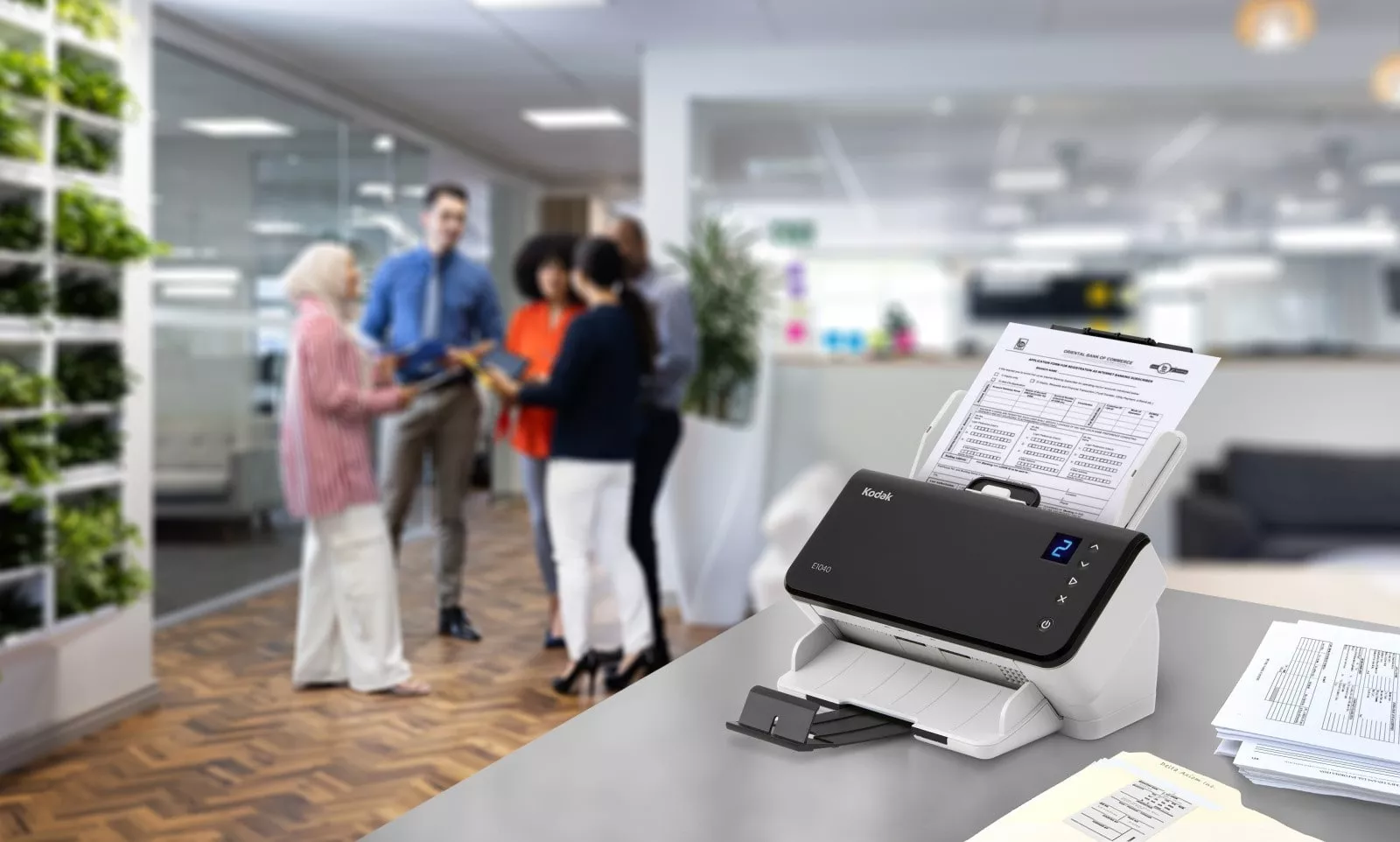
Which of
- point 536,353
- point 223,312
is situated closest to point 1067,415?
point 536,353

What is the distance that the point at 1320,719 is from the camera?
1151mm

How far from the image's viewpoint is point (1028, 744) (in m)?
1.15

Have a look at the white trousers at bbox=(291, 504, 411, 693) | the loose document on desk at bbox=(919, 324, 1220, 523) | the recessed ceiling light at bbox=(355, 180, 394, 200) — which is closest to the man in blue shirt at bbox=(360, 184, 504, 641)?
the white trousers at bbox=(291, 504, 411, 693)

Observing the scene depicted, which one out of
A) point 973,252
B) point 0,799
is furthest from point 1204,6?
point 0,799

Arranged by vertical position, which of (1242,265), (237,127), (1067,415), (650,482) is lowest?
(650,482)

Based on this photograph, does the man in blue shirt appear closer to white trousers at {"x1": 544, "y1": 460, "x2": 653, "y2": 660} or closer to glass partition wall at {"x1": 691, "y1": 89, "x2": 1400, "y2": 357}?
white trousers at {"x1": 544, "y1": 460, "x2": 653, "y2": 660}

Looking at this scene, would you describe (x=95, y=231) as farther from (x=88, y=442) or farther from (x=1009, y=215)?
(x=1009, y=215)

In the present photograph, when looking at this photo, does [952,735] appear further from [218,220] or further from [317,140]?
[317,140]

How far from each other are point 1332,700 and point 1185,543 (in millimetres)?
4099

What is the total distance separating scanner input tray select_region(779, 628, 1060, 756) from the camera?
113cm

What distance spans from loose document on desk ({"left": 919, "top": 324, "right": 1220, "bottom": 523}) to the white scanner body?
3 cm

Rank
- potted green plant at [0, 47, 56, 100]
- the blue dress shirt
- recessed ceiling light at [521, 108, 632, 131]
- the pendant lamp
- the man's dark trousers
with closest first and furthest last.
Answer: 1. potted green plant at [0, 47, 56, 100]
2. the pendant lamp
3. the man's dark trousers
4. the blue dress shirt
5. recessed ceiling light at [521, 108, 632, 131]

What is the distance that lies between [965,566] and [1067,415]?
0.20 meters

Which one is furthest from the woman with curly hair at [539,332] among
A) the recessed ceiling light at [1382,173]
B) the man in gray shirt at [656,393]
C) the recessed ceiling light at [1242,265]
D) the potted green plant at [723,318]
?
the recessed ceiling light at [1382,173]
